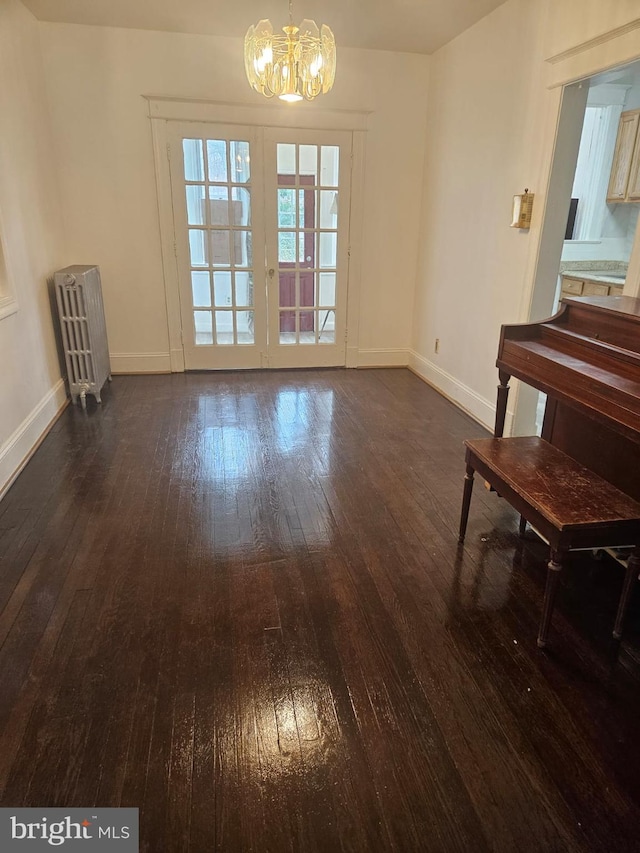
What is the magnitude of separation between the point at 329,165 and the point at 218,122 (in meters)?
0.97

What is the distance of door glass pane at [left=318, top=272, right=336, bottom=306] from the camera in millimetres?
4988

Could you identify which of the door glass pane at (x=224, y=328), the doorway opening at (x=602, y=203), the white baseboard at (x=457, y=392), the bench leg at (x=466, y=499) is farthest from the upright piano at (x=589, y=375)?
the door glass pane at (x=224, y=328)

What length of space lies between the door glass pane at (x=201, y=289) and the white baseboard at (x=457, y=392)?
2.00 meters

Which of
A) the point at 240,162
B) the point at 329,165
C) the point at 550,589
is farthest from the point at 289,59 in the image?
the point at 550,589

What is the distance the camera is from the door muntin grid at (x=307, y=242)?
465 cm

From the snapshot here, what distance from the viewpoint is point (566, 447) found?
99.0 inches

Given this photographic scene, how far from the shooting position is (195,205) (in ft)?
15.0

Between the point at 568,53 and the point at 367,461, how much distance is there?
240 centimetres

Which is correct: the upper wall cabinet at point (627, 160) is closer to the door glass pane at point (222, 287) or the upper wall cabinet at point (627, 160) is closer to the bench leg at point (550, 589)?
the door glass pane at point (222, 287)

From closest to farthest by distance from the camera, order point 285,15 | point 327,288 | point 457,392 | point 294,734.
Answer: point 294,734 < point 285,15 < point 457,392 < point 327,288

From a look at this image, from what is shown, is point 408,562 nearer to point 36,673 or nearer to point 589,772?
point 589,772

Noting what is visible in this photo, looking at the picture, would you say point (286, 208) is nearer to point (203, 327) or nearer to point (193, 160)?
point (193, 160)

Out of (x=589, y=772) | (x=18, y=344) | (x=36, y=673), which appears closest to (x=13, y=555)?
(x=36, y=673)

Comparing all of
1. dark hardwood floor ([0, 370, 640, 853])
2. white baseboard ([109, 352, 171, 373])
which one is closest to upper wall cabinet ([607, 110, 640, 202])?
dark hardwood floor ([0, 370, 640, 853])
